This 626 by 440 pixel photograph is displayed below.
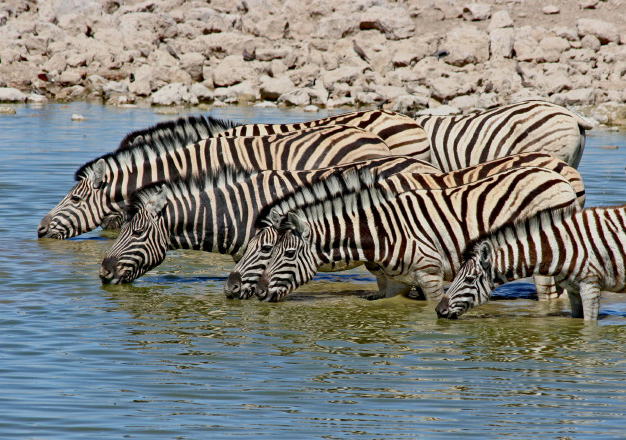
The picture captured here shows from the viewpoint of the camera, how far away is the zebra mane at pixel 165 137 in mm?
13484

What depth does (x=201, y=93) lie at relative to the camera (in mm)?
33031

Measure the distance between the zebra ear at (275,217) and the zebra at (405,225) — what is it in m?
0.10

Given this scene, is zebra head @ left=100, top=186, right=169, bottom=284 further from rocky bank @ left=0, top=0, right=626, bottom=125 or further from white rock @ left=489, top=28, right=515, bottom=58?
white rock @ left=489, top=28, right=515, bottom=58

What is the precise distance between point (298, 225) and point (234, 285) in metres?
0.98

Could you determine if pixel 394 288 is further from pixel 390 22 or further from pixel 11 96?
pixel 390 22

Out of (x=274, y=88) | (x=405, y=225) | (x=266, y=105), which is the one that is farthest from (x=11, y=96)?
(x=405, y=225)

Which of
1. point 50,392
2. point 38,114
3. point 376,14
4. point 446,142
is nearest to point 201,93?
point 38,114

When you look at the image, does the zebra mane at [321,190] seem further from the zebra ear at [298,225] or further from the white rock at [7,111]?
the white rock at [7,111]

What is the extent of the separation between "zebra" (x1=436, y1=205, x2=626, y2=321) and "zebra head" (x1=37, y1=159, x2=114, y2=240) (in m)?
5.35

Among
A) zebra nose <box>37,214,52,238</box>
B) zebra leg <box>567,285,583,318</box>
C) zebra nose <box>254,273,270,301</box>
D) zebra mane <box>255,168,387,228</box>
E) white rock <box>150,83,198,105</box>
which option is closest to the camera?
zebra leg <box>567,285,583,318</box>

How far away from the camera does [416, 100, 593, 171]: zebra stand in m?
14.4

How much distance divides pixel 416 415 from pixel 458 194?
3865 millimetres

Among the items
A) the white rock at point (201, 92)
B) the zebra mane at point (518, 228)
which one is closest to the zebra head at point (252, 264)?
the zebra mane at point (518, 228)

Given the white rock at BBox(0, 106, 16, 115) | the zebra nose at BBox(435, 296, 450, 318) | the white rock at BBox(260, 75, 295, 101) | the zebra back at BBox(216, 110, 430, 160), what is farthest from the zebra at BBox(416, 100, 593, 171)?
the white rock at BBox(0, 106, 16, 115)
